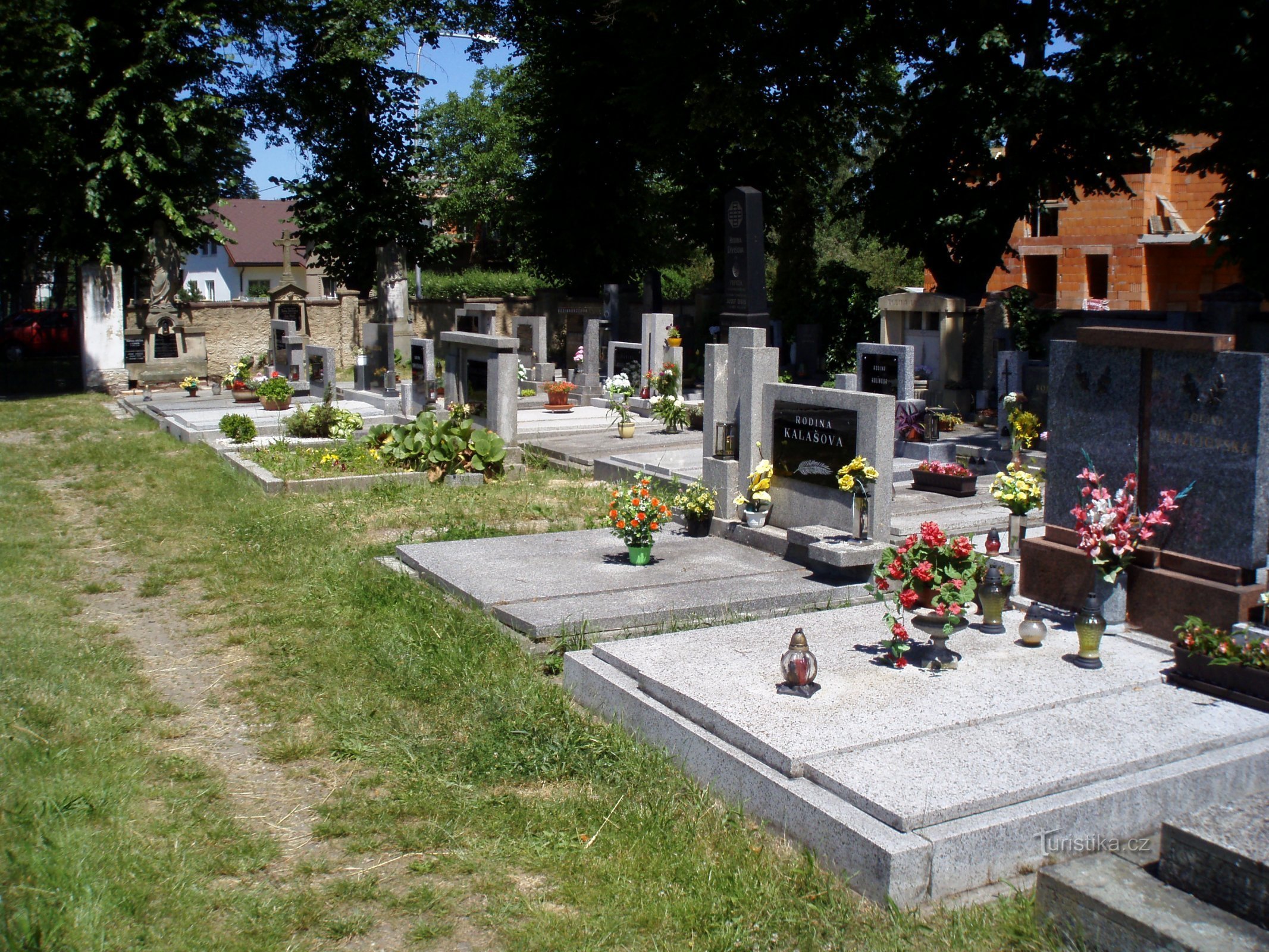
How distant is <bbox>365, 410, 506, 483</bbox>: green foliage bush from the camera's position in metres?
13.5

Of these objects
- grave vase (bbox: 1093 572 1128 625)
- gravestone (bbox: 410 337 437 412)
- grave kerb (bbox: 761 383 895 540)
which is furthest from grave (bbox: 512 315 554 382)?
grave vase (bbox: 1093 572 1128 625)

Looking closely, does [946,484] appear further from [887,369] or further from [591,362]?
[591,362]

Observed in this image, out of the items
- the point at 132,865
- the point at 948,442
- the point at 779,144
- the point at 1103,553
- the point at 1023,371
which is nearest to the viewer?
the point at 132,865

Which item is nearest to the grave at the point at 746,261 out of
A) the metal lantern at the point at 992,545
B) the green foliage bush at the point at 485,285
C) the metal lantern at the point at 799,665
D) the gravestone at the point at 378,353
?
the gravestone at the point at 378,353

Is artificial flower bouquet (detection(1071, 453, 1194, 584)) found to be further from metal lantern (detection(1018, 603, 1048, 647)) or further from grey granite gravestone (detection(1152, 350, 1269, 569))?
metal lantern (detection(1018, 603, 1048, 647))

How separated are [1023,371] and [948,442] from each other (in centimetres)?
349

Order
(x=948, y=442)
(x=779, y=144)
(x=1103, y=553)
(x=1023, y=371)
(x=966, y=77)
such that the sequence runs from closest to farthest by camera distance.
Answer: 1. (x=1103, y=553)
2. (x=948, y=442)
3. (x=1023, y=371)
4. (x=966, y=77)
5. (x=779, y=144)

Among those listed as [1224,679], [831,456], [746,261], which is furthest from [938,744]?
[746,261]

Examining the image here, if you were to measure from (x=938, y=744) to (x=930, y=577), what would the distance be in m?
1.29

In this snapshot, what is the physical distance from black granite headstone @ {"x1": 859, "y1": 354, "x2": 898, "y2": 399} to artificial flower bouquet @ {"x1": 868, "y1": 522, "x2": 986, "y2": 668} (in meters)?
8.87

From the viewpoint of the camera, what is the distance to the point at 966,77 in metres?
21.8

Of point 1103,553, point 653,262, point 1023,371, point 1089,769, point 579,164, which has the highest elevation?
point 579,164

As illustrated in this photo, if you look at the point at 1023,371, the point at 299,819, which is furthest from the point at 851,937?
the point at 1023,371

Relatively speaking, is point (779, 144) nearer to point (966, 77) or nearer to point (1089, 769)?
point (966, 77)
